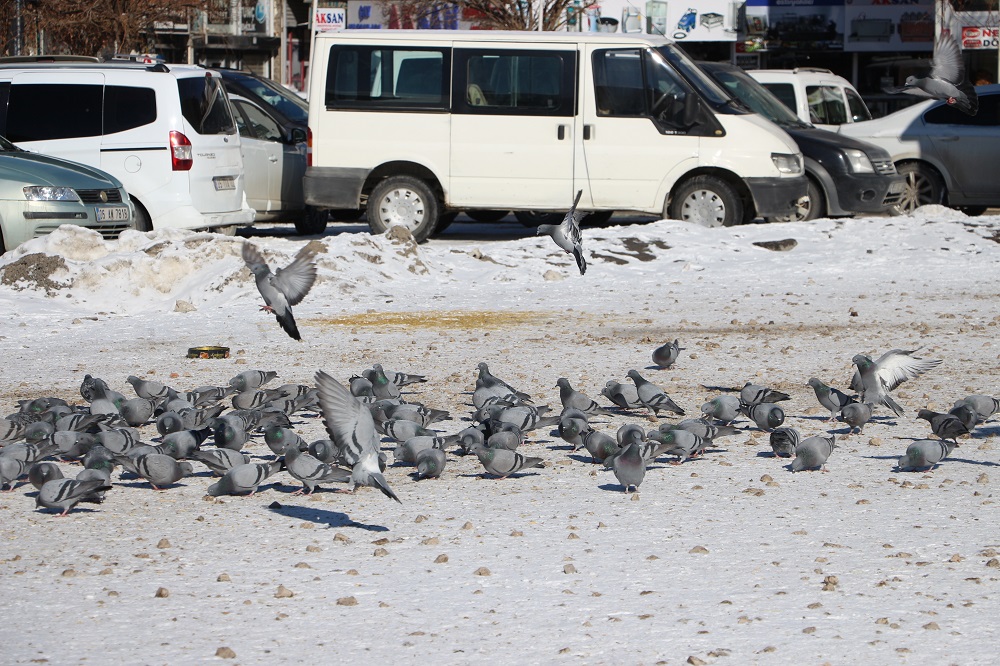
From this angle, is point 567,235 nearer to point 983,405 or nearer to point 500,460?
point 983,405

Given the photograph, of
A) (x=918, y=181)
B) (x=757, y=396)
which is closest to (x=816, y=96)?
(x=918, y=181)

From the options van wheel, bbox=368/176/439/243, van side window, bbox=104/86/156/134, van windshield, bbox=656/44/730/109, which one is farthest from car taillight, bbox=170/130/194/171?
van windshield, bbox=656/44/730/109

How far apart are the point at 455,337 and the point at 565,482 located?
13.0ft

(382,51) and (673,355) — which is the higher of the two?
(382,51)

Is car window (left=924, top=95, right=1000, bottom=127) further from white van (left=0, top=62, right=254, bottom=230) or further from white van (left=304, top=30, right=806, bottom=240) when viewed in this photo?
white van (left=0, top=62, right=254, bottom=230)

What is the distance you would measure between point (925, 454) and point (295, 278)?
334 cm

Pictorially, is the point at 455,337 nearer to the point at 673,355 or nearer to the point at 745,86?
the point at 673,355

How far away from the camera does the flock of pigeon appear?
5.48 m

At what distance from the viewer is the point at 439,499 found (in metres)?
5.62

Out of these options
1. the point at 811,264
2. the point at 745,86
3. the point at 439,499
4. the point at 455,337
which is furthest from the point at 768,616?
the point at 745,86

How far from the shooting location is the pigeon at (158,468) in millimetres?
5699

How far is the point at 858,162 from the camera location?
15.8 metres

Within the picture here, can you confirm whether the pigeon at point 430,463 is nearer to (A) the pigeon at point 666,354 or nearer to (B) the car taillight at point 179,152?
(A) the pigeon at point 666,354

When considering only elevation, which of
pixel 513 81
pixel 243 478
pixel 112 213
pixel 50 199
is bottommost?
pixel 243 478
